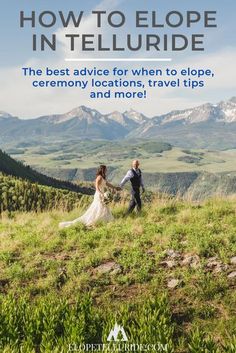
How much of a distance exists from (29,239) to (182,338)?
794 centimetres

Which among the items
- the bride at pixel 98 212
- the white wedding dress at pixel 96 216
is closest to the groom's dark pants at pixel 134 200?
the bride at pixel 98 212

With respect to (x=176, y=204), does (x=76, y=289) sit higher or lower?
lower

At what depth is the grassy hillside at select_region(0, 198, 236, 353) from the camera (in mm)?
10500

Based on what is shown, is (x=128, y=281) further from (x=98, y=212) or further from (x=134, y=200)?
(x=134, y=200)

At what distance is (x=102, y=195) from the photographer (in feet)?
64.7

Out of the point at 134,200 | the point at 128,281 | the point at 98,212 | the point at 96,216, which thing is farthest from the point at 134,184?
the point at 128,281

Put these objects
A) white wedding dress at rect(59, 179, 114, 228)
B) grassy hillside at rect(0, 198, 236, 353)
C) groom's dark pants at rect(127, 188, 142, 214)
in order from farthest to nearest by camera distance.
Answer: groom's dark pants at rect(127, 188, 142, 214)
white wedding dress at rect(59, 179, 114, 228)
grassy hillside at rect(0, 198, 236, 353)

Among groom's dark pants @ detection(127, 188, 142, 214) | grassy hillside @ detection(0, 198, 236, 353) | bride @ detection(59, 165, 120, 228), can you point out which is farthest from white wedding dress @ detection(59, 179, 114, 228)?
groom's dark pants @ detection(127, 188, 142, 214)

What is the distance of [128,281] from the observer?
43.7ft

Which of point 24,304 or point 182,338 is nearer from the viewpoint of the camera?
point 182,338

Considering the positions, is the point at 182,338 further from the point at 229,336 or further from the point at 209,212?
the point at 209,212

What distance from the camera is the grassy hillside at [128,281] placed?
1050 cm

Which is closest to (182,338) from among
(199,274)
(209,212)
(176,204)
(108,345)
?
(108,345)

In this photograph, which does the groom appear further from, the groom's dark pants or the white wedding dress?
the white wedding dress
